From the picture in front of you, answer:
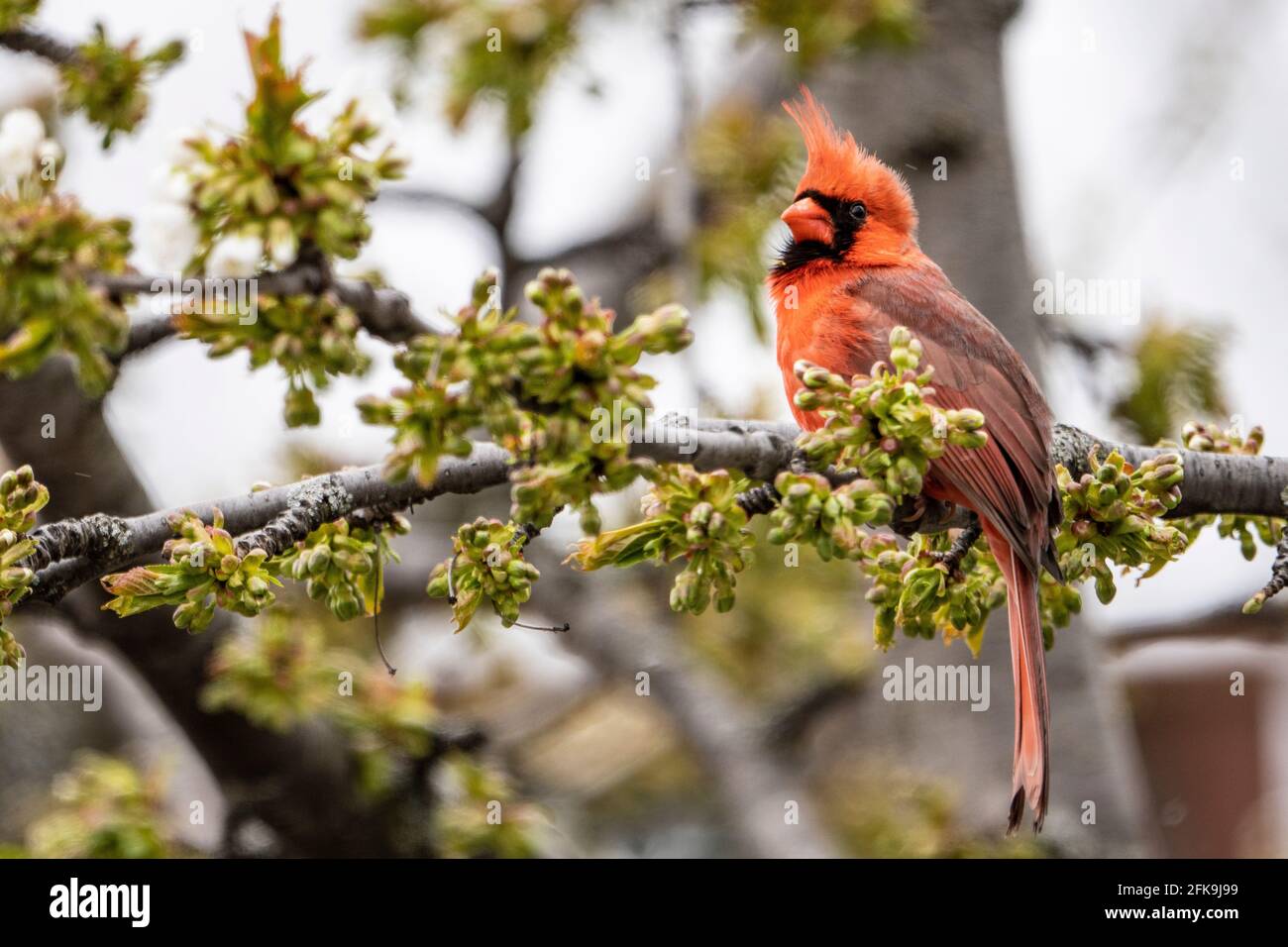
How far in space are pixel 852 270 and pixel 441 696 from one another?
3.60m

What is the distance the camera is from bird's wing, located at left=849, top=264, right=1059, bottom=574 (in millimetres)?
2162

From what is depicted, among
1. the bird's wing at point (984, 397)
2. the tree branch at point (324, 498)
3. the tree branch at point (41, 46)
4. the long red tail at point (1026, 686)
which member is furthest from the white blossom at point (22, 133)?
the long red tail at point (1026, 686)

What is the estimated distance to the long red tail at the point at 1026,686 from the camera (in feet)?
6.42

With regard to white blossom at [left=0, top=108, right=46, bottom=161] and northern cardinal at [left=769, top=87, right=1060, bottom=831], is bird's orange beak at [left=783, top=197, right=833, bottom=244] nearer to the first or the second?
northern cardinal at [left=769, top=87, right=1060, bottom=831]

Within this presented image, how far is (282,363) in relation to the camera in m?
1.31

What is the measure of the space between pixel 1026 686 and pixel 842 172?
1247 millimetres

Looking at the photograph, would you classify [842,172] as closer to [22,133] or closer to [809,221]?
[809,221]

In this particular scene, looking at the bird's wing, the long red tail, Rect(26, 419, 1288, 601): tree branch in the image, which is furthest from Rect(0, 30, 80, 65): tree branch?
the long red tail

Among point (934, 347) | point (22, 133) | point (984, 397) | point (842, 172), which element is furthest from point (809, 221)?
point (22, 133)

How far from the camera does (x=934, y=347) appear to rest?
2521 mm

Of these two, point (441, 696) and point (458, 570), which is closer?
point (458, 570)

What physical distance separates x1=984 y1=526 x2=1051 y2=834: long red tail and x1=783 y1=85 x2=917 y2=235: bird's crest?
38.3 inches
